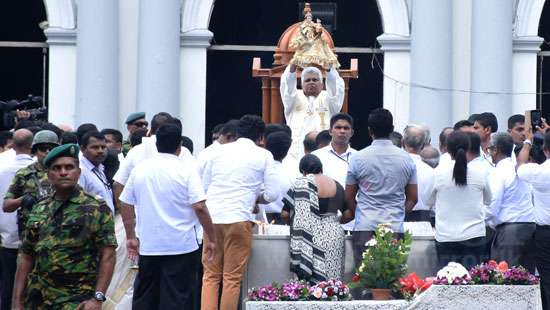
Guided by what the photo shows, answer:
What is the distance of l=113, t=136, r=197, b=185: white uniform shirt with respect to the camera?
43.4ft

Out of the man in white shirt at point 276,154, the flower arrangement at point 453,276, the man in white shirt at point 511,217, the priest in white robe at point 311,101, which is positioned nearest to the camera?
the flower arrangement at point 453,276

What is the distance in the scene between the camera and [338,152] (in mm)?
13992

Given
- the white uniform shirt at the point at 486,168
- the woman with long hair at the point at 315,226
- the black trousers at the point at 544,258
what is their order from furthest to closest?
the black trousers at the point at 544,258, the white uniform shirt at the point at 486,168, the woman with long hair at the point at 315,226

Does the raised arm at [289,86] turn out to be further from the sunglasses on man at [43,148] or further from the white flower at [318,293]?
the white flower at [318,293]

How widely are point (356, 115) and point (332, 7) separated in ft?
14.2

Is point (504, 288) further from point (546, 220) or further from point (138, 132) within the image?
point (138, 132)

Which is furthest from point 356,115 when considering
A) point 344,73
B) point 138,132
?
point 138,132

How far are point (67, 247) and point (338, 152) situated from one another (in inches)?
190

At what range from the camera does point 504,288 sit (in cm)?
1183

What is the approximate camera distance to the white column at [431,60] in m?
20.6

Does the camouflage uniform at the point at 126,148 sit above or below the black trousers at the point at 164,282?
above

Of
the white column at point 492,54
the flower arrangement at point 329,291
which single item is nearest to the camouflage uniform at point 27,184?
the flower arrangement at point 329,291

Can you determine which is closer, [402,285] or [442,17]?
[402,285]

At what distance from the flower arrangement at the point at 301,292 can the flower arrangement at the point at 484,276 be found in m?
0.72
